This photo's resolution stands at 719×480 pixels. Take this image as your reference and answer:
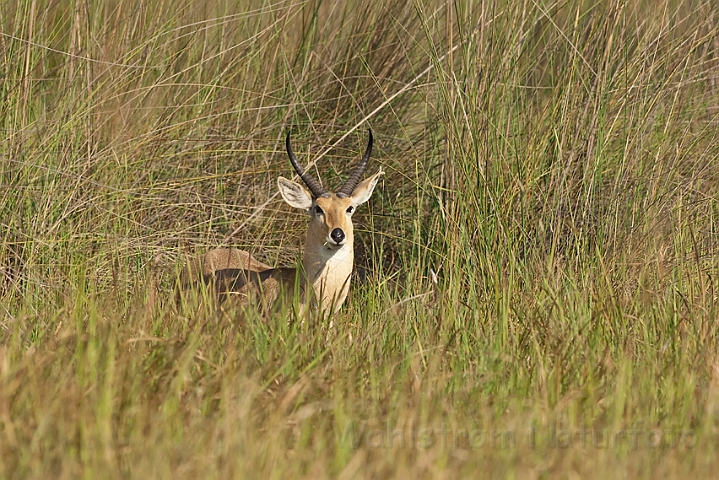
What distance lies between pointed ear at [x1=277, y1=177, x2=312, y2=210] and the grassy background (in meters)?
0.15

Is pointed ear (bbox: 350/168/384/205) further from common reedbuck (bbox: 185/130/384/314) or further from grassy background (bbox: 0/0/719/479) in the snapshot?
grassy background (bbox: 0/0/719/479)

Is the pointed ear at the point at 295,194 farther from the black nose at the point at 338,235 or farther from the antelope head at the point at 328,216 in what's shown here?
the black nose at the point at 338,235

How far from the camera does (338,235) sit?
19.1 ft

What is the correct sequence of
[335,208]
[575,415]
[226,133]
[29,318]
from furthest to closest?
[226,133] < [335,208] < [29,318] < [575,415]

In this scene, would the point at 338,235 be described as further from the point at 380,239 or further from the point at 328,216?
the point at 380,239

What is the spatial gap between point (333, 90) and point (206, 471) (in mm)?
3889

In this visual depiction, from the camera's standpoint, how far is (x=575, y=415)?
3.45 meters

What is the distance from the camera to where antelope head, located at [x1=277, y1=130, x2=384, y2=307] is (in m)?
5.95

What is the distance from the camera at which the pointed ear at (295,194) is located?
602 centimetres

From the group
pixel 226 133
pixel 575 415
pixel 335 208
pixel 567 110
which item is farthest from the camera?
pixel 226 133

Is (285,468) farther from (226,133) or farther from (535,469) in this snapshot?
(226,133)

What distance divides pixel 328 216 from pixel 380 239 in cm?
56

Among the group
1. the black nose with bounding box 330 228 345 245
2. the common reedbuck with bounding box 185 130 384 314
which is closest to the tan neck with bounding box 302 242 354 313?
the common reedbuck with bounding box 185 130 384 314

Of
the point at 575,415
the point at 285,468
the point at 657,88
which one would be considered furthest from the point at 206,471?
the point at 657,88
